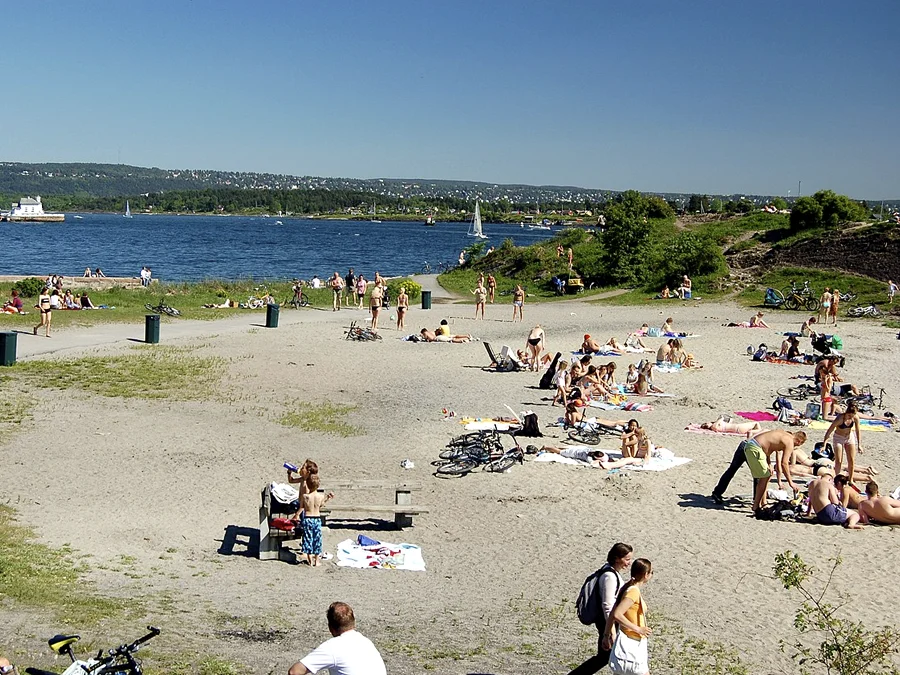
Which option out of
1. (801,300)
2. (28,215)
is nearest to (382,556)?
(801,300)

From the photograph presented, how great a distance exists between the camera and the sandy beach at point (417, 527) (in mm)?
9422

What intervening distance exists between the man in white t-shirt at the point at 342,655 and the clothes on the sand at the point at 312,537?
5332 millimetres

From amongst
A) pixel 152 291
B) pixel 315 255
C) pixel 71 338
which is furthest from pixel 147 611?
pixel 315 255

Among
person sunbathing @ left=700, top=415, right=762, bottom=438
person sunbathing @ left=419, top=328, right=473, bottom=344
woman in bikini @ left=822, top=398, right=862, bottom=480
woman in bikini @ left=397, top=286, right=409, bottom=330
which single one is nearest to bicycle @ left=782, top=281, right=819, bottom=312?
person sunbathing @ left=419, top=328, right=473, bottom=344

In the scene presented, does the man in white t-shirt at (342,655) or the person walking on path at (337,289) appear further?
the person walking on path at (337,289)

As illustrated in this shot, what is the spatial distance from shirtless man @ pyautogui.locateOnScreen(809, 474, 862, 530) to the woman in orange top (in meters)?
6.87

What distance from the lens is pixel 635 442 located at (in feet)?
54.6

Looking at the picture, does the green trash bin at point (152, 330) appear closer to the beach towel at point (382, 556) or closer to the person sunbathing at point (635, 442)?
the person sunbathing at point (635, 442)

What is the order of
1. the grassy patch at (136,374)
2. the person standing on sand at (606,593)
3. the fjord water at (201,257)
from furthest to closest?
the fjord water at (201,257)
the grassy patch at (136,374)
the person standing on sand at (606,593)

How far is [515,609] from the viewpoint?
10.3m

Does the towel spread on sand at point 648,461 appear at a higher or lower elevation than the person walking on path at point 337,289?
lower

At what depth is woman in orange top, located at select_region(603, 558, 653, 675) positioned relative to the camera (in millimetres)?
7410

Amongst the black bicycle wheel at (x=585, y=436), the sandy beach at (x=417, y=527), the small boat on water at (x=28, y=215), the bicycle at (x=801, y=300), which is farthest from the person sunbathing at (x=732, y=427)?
the small boat on water at (x=28, y=215)

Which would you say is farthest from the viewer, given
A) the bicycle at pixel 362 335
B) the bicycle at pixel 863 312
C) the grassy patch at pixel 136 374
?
the bicycle at pixel 863 312
